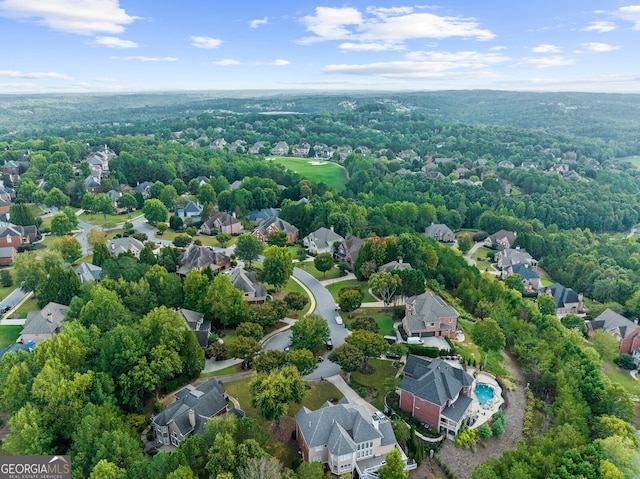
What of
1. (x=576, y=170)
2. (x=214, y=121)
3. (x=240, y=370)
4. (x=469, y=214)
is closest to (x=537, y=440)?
(x=240, y=370)

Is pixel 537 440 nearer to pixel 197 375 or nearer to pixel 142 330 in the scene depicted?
pixel 197 375

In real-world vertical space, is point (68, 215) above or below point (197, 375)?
above

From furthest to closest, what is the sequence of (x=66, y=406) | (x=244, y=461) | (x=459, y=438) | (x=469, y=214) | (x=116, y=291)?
1. (x=469, y=214)
2. (x=116, y=291)
3. (x=459, y=438)
4. (x=66, y=406)
5. (x=244, y=461)

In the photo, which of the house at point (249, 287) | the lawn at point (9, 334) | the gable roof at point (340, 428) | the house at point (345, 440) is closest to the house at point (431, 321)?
the gable roof at point (340, 428)

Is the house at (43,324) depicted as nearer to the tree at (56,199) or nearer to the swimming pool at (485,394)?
the swimming pool at (485,394)

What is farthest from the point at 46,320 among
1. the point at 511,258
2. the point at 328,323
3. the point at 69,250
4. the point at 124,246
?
the point at 511,258
